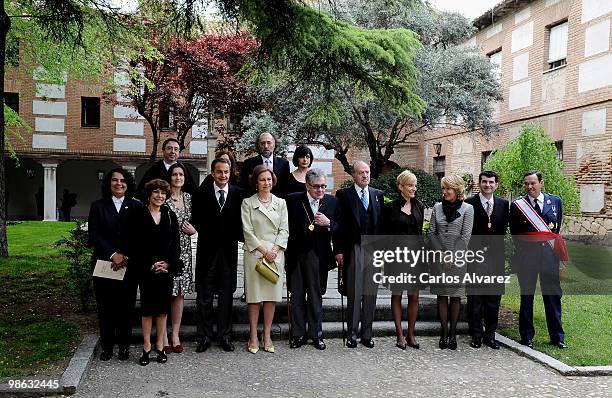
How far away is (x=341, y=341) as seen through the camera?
6.38 meters

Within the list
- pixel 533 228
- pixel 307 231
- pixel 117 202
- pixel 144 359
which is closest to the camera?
pixel 144 359

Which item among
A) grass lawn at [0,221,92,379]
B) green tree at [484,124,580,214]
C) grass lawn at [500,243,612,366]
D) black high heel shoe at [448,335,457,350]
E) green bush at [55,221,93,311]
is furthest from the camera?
green tree at [484,124,580,214]

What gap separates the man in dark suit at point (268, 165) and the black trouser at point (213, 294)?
3.36 ft

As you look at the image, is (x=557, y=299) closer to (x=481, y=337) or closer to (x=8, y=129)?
(x=481, y=337)

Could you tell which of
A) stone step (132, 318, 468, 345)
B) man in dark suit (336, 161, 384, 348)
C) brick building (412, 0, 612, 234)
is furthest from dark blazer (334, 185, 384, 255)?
brick building (412, 0, 612, 234)

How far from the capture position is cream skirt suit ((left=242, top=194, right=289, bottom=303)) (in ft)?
19.4

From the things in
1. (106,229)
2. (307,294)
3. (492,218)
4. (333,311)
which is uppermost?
(492,218)

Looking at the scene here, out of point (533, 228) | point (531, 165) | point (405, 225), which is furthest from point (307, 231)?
point (531, 165)

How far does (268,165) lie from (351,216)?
1180 millimetres

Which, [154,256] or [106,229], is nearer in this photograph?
[154,256]

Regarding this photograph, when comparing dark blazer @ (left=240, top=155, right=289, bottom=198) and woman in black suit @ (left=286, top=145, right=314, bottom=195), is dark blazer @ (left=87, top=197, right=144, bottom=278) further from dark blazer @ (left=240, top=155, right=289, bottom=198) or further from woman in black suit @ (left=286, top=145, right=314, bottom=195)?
woman in black suit @ (left=286, top=145, right=314, bottom=195)

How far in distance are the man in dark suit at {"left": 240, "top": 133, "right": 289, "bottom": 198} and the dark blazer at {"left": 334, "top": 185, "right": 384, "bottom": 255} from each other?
797 millimetres

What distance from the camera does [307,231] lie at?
20.0 feet

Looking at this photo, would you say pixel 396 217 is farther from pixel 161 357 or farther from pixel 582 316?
pixel 582 316
